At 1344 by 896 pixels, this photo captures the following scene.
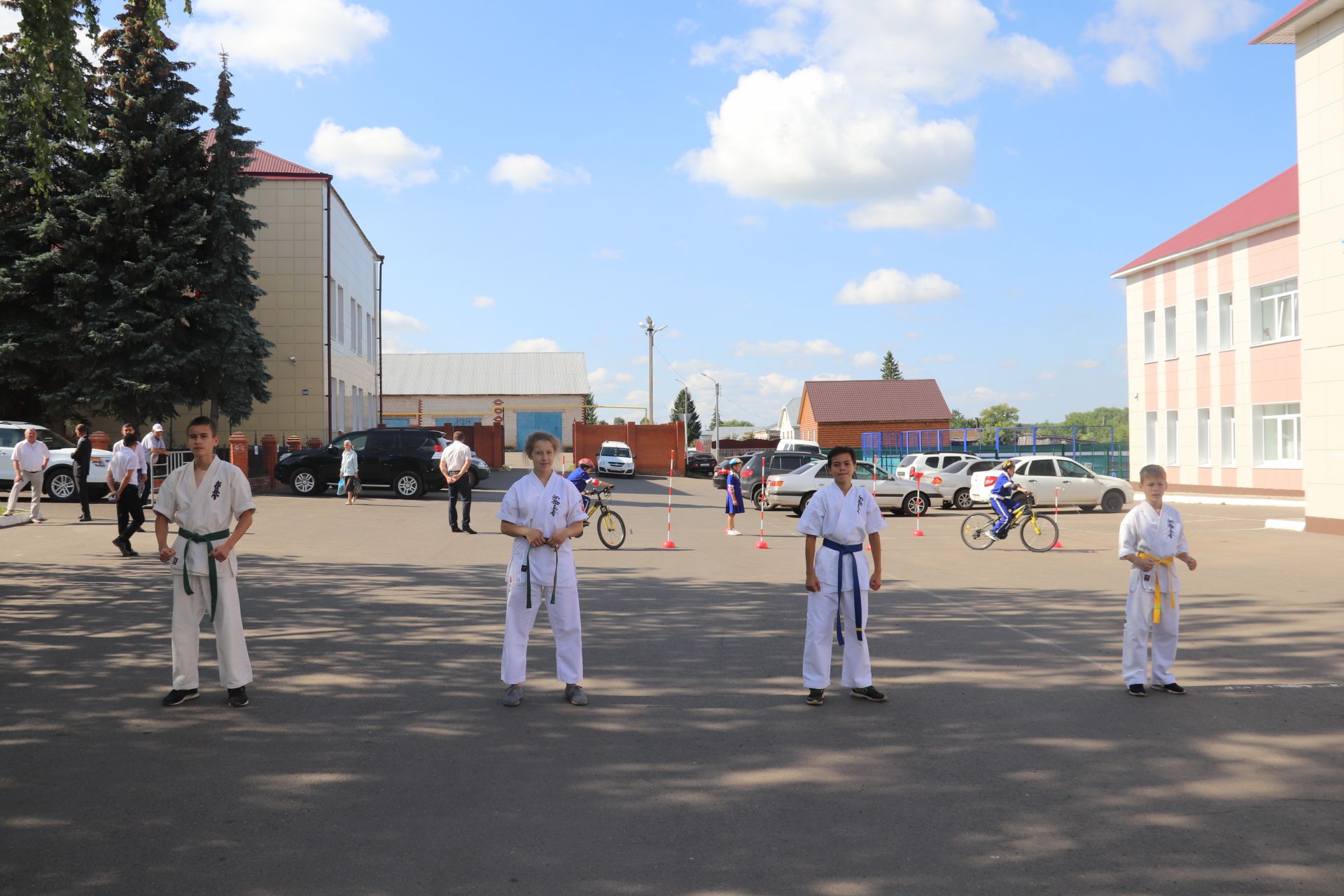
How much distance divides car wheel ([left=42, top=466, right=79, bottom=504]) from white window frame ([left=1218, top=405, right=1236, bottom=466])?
101 ft

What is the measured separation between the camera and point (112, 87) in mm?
30703

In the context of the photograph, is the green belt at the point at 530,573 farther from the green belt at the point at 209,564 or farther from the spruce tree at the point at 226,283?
the spruce tree at the point at 226,283

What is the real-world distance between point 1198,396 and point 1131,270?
558cm

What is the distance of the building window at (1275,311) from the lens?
99.9ft

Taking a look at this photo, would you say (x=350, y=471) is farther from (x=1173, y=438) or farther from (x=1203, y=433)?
(x=1173, y=438)

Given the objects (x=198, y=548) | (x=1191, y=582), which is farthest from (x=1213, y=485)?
(x=198, y=548)

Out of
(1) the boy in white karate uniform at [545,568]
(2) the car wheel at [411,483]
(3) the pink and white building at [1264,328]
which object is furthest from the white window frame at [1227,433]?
(1) the boy in white karate uniform at [545,568]

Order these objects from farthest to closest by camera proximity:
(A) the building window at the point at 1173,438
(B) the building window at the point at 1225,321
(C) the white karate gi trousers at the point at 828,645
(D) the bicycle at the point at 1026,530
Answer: (A) the building window at the point at 1173,438
(B) the building window at the point at 1225,321
(D) the bicycle at the point at 1026,530
(C) the white karate gi trousers at the point at 828,645

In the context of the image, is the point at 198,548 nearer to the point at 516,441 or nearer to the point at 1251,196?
the point at 1251,196

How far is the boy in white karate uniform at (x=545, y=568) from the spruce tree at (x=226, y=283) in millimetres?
27186

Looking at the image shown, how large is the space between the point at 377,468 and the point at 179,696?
22.3m

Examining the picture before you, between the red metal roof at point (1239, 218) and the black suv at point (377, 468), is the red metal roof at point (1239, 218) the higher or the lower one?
the higher one

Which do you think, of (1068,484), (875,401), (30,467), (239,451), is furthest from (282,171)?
(875,401)

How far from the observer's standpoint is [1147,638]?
729 cm
